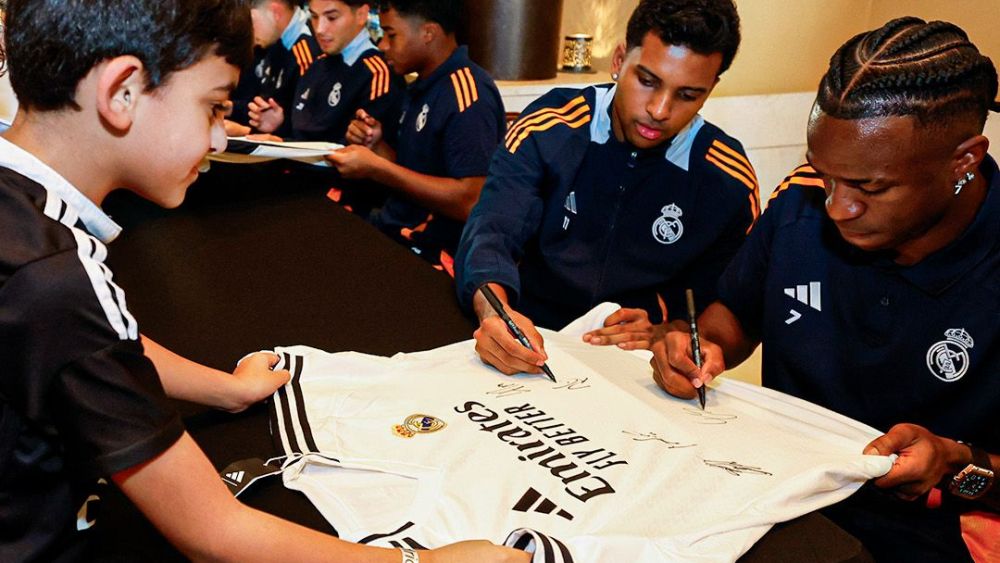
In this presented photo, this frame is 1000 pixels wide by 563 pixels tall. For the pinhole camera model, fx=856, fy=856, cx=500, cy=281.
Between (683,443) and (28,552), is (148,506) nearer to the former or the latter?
(28,552)

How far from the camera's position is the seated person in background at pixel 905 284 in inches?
50.6

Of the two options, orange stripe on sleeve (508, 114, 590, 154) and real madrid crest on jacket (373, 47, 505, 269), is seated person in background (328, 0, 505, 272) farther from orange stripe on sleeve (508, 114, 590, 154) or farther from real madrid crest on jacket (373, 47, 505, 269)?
orange stripe on sleeve (508, 114, 590, 154)

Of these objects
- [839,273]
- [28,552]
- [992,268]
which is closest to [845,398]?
[839,273]

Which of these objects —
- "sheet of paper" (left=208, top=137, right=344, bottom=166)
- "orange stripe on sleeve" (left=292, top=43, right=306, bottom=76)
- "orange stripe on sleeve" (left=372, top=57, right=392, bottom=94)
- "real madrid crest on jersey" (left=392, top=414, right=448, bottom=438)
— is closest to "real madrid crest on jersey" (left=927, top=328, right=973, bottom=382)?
"real madrid crest on jersey" (left=392, top=414, right=448, bottom=438)

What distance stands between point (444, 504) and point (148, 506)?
0.32 m

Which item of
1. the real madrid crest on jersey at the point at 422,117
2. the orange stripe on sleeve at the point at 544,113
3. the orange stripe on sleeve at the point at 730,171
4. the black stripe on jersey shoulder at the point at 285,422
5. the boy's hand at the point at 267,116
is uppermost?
the orange stripe on sleeve at the point at 544,113

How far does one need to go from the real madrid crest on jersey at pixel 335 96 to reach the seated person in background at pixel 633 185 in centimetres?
152

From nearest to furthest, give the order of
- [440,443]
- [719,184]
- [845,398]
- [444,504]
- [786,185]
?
1. [444,504]
2. [440,443]
3. [845,398]
4. [786,185]
5. [719,184]

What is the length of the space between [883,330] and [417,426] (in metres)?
0.84

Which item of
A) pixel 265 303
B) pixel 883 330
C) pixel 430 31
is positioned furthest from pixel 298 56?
pixel 883 330

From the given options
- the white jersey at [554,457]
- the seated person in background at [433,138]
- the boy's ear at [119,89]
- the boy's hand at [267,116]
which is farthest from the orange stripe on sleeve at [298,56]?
the boy's ear at [119,89]

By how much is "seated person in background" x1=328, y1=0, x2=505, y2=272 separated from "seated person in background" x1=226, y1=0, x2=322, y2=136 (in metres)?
1.00

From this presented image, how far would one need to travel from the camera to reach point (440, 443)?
1.12 metres

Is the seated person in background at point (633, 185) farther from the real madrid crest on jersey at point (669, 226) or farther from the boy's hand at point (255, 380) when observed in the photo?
the boy's hand at point (255, 380)
